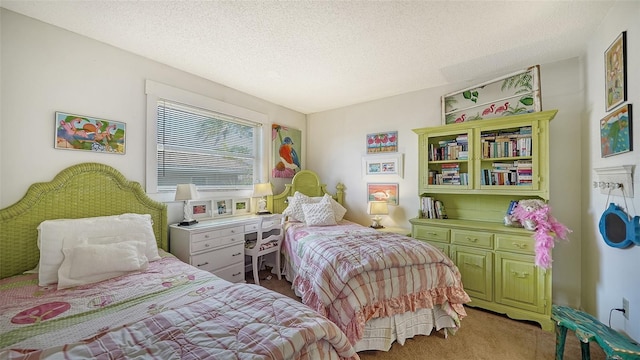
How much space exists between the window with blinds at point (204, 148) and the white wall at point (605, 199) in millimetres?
3688

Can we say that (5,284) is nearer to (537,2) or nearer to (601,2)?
(537,2)

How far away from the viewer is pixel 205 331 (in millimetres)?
949

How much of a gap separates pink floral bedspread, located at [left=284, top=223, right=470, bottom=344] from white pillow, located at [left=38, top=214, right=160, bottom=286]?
142 centimetres

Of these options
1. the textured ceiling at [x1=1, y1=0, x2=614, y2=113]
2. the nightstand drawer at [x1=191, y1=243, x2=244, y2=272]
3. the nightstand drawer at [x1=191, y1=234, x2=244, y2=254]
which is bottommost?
the nightstand drawer at [x1=191, y1=243, x2=244, y2=272]

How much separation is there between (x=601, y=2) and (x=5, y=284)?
4562 mm

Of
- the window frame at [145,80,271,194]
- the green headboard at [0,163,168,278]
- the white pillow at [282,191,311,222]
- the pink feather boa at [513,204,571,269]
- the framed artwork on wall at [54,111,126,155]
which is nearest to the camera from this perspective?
the green headboard at [0,163,168,278]

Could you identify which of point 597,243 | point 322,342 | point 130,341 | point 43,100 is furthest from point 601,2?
point 43,100

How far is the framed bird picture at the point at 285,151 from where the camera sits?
3.85m

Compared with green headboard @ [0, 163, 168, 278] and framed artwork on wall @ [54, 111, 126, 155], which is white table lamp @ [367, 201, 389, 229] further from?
framed artwork on wall @ [54, 111, 126, 155]

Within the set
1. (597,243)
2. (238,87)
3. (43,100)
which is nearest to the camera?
(43,100)

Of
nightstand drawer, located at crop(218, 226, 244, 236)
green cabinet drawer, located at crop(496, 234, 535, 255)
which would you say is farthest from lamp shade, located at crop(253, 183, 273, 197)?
green cabinet drawer, located at crop(496, 234, 535, 255)

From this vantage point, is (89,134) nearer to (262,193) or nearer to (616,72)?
(262,193)

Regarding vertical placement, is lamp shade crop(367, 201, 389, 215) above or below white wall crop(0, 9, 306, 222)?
below

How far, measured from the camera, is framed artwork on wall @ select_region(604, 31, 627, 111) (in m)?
1.57
